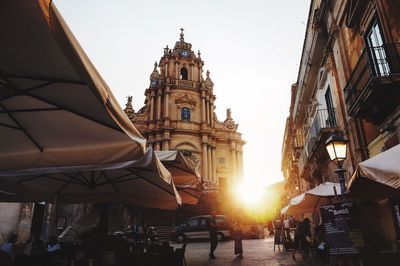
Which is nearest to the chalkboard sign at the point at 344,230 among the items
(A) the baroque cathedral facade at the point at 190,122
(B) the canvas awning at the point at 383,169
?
(B) the canvas awning at the point at 383,169

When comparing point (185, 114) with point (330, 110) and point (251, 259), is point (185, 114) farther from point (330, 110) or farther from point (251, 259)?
point (251, 259)

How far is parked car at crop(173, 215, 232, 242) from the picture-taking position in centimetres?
2112

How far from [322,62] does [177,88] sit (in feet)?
89.0

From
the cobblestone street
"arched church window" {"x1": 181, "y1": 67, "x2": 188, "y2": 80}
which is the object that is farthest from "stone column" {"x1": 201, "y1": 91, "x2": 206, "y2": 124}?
the cobblestone street

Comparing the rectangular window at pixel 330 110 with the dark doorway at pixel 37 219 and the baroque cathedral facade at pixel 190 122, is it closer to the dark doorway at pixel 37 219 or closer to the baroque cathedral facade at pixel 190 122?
the dark doorway at pixel 37 219

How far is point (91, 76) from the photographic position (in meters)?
2.27

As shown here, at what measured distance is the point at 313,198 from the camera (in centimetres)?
982

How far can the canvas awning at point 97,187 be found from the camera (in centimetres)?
545

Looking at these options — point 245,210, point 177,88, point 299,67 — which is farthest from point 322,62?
point 177,88

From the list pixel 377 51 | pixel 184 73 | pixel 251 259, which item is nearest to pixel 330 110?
pixel 377 51

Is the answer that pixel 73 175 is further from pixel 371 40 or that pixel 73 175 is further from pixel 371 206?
pixel 371 40

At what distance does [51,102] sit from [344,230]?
18.1ft

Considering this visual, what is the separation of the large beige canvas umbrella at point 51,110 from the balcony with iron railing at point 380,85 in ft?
16.4

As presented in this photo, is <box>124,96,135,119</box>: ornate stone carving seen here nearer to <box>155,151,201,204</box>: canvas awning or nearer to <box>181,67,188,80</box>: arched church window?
<box>181,67,188,80</box>: arched church window
